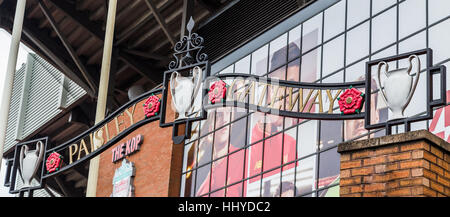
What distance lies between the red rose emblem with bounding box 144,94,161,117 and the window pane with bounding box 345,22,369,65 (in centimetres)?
945

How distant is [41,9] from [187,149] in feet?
25.9

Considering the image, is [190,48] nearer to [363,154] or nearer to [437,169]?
[363,154]

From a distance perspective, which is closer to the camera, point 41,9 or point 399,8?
point 399,8

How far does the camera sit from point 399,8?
1803cm

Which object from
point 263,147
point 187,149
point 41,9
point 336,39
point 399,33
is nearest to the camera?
point 399,33

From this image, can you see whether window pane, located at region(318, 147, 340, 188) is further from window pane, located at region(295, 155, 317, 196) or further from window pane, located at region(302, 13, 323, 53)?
window pane, located at region(302, 13, 323, 53)

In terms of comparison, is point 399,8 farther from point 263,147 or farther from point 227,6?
point 227,6

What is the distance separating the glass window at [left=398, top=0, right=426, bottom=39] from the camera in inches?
677

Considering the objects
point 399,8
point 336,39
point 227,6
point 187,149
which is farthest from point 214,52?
point 399,8

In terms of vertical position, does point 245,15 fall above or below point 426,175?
above

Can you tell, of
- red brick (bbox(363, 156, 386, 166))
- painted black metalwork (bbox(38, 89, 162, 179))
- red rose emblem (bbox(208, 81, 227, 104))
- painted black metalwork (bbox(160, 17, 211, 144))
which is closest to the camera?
red brick (bbox(363, 156, 386, 166))

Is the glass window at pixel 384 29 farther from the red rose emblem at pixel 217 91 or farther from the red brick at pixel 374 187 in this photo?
the red brick at pixel 374 187

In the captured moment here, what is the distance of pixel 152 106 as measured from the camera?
10164 mm

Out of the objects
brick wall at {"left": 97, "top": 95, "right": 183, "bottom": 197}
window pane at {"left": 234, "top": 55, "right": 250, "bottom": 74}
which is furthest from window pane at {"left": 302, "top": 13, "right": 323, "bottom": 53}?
brick wall at {"left": 97, "top": 95, "right": 183, "bottom": 197}
